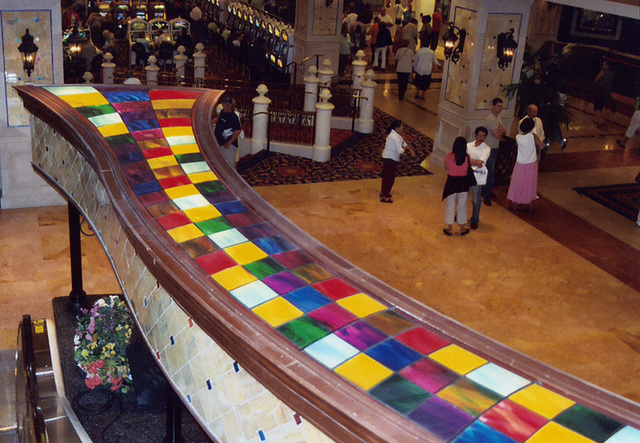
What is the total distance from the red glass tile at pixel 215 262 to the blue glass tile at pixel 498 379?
1.34 m

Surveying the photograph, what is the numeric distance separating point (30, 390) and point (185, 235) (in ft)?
4.78

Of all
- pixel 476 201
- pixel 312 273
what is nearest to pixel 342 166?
pixel 476 201

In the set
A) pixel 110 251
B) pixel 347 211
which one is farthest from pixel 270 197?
pixel 110 251

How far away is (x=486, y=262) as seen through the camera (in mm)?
8680

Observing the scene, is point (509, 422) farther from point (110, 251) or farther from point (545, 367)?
point (110, 251)

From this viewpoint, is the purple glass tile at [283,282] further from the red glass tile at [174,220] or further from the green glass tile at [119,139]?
the green glass tile at [119,139]

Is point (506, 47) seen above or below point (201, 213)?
above

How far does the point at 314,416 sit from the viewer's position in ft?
9.14

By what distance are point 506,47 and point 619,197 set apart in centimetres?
267

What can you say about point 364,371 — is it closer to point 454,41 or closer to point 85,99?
point 85,99

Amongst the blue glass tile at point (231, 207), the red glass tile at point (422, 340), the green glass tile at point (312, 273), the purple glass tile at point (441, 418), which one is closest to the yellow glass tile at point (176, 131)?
the blue glass tile at point (231, 207)

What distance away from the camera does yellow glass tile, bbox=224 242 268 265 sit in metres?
3.86

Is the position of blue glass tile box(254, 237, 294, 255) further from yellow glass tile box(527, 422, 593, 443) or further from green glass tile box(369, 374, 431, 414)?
yellow glass tile box(527, 422, 593, 443)

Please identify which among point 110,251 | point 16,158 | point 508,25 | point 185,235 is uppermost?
point 508,25
